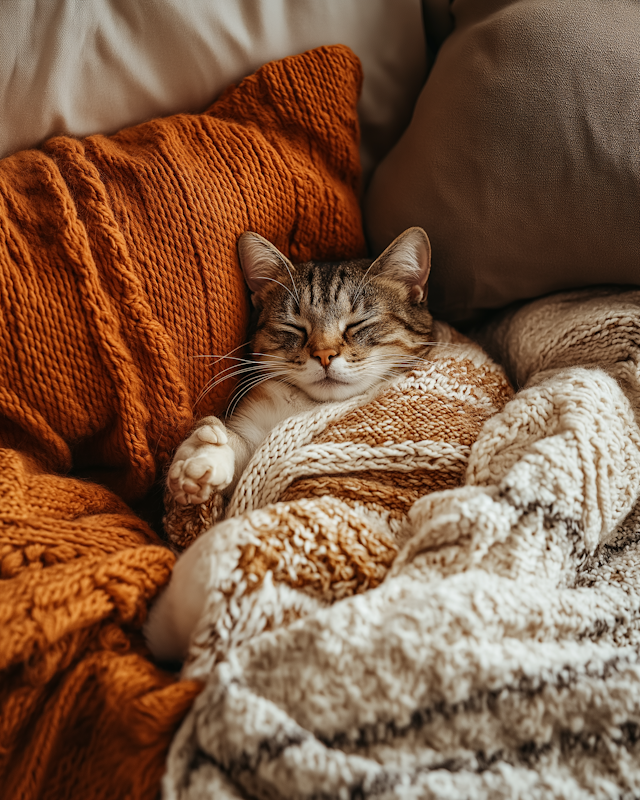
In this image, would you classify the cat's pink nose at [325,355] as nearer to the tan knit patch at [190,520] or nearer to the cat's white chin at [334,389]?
the cat's white chin at [334,389]

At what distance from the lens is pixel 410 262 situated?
1040mm

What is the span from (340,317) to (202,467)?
1.34 ft

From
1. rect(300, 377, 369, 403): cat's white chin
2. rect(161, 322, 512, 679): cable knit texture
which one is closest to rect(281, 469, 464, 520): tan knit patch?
rect(161, 322, 512, 679): cable knit texture

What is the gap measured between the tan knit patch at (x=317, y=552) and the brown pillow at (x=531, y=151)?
0.56 m

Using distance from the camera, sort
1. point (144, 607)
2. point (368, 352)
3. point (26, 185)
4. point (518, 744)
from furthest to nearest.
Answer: point (368, 352)
point (26, 185)
point (144, 607)
point (518, 744)

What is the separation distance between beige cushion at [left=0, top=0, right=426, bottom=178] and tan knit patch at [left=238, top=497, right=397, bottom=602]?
29.5 inches

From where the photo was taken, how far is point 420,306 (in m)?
1.11

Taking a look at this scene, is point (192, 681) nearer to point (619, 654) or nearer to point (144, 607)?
point (144, 607)

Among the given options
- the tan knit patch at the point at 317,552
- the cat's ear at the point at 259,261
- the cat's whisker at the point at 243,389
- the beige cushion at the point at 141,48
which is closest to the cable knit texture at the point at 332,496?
the tan knit patch at the point at 317,552

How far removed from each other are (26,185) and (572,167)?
0.85m

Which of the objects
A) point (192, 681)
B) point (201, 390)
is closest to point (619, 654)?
point (192, 681)

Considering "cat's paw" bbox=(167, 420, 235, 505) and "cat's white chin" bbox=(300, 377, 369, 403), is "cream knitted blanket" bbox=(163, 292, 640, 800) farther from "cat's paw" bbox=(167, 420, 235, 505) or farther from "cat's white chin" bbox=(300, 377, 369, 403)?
"cat's white chin" bbox=(300, 377, 369, 403)

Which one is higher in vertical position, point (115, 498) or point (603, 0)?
point (603, 0)

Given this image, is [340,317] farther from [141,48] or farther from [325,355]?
[141,48]
